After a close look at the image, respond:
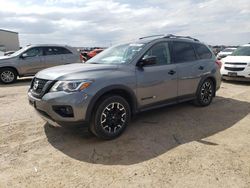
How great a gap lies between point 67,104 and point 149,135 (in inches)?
61.4

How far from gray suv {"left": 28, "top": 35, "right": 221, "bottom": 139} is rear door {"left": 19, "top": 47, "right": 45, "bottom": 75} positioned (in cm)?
647

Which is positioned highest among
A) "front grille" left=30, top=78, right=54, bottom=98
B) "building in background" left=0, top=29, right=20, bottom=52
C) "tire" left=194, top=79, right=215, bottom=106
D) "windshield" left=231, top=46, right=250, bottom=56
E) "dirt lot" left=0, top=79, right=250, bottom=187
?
"building in background" left=0, top=29, right=20, bottom=52

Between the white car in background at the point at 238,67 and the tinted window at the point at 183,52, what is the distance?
177 inches

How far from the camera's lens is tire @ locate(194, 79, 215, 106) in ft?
18.5

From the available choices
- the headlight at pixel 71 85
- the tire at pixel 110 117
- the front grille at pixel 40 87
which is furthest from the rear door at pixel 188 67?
the front grille at pixel 40 87

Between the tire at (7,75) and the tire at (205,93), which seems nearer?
the tire at (205,93)

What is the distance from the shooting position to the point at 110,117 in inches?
151

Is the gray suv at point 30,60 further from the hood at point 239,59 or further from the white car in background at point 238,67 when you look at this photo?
the hood at point 239,59

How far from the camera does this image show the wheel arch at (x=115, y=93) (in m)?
3.55

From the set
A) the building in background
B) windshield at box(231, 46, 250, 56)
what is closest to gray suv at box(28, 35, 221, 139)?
windshield at box(231, 46, 250, 56)

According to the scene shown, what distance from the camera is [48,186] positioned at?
269cm

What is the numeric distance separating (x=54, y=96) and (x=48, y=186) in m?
1.32

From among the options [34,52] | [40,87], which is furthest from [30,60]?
[40,87]

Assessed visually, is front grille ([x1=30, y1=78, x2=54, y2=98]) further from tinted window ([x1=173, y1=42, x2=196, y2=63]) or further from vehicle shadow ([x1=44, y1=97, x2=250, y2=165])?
tinted window ([x1=173, y1=42, x2=196, y2=63])
